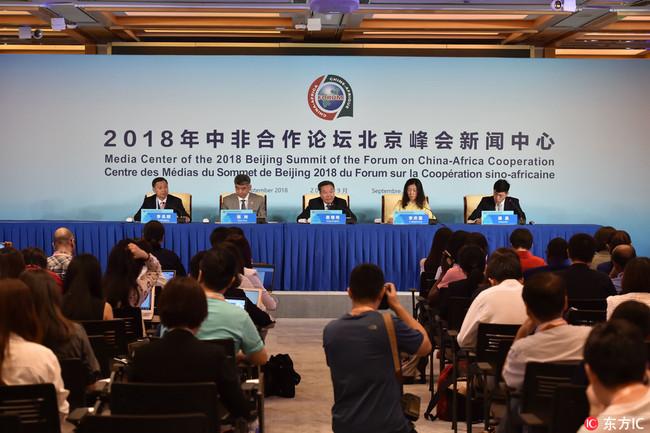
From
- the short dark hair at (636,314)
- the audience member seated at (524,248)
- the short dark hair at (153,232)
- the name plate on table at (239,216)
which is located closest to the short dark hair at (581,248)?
the audience member seated at (524,248)

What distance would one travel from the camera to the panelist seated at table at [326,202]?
8.67 metres

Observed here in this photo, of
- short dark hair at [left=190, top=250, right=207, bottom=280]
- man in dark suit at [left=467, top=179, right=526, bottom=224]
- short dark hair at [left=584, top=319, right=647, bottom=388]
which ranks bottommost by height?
short dark hair at [left=584, top=319, right=647, bottom=388]

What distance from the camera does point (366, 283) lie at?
9.51ft

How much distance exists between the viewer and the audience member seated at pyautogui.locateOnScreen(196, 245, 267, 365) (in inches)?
124

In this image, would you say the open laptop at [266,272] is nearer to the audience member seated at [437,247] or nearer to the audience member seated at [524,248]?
the audience member seated at [437,247]

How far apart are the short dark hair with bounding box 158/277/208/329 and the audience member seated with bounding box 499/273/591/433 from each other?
130cm

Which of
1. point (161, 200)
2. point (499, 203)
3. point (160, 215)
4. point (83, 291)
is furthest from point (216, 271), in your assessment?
point (499, 203)

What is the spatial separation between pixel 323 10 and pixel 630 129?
5545 mm

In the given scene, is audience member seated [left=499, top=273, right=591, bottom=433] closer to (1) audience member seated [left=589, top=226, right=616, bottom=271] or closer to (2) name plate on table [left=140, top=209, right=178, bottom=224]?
(1) audience member seated [left=589, top=226, right=616, bottom=271]

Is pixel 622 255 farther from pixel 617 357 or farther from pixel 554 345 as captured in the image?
pixel 617 357

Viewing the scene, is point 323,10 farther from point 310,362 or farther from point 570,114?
point 570,114

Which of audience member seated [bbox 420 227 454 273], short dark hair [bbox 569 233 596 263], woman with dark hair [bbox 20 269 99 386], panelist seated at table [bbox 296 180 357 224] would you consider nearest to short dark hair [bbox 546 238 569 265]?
short dark hair [bbox 569 233 596 263]

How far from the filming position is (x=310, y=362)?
605 centimetres

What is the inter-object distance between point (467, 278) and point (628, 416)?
2931 mm
